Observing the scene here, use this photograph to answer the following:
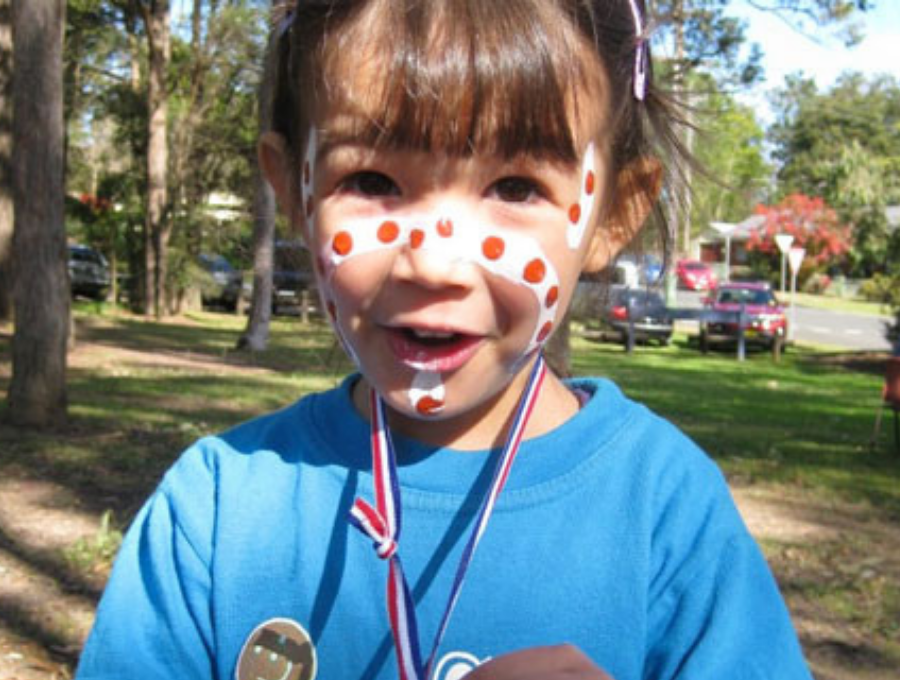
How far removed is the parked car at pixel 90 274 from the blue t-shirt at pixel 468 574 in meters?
28.7

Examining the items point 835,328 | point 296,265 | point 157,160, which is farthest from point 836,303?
point 296,265

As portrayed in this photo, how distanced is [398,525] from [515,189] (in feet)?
1.49

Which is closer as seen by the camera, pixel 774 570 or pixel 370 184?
pixel 370 184

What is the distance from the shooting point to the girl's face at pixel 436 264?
1.33m

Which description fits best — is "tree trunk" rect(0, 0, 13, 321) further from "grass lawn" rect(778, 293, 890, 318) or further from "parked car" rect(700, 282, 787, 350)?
"grass lawn" rect(778, 293, 890, 318)

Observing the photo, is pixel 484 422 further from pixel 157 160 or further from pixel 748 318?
pixel 748 318

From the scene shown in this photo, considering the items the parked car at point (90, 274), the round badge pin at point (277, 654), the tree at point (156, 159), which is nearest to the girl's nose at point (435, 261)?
the round badge pin at point (277, 654)

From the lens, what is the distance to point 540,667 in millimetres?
920

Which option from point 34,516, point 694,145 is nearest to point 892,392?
point 34,516

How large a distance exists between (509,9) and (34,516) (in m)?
4.85

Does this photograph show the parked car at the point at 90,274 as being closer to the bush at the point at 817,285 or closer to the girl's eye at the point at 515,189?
the girl's eye at the point at 515,189

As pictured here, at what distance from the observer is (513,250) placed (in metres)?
1.38

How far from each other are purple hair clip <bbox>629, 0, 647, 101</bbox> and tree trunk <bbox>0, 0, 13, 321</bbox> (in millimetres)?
16002

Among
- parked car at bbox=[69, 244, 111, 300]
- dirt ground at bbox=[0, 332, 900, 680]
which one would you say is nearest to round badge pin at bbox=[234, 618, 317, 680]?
dirt ground at bbox=[0, 332, 900, 680]
